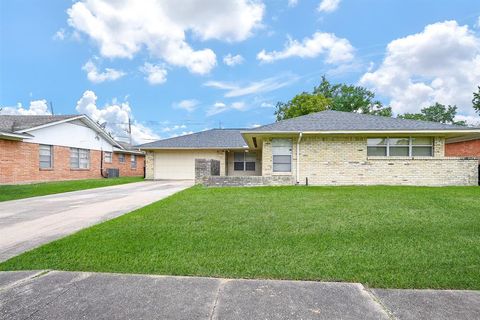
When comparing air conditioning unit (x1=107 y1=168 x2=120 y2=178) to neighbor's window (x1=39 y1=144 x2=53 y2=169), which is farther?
air conditioning unit (x1=107 y1=168 x2=120 y2=178)

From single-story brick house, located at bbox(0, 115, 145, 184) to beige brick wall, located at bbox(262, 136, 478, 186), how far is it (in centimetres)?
1566

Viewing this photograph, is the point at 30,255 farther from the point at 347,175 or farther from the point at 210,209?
the point at 347,175

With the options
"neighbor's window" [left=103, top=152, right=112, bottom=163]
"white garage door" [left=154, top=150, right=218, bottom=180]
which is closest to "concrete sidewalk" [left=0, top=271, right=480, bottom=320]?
"white garage door" [left=154, top=150, right=218, bottom=180]

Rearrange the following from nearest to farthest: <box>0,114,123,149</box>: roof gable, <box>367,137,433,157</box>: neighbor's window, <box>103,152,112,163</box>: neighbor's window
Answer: <box>367,137,433,157</box>: neighbor's window
<box>0,114,123,149</box>: roof gable
<box>103,152,112,163</box>: neighbor's window

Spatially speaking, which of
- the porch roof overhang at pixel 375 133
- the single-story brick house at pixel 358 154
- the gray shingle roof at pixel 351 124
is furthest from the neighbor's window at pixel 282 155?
the gray shingle roof at pixel 351 124

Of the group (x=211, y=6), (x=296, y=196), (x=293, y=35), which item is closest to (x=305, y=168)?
(x=296, y=196)

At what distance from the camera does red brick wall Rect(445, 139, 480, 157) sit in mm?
18594

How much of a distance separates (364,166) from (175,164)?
13.4 m

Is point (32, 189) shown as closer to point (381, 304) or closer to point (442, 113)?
point (381, 304)

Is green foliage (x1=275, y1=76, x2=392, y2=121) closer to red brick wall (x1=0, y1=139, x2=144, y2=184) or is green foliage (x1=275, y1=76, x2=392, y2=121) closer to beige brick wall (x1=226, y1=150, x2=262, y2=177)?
beige brick wall (x1=226, y1=150, x2=262, y2=177)

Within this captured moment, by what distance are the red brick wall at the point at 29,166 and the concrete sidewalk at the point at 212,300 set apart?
15.5 m

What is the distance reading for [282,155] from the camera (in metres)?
13.1

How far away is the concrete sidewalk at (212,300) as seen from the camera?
221 cm

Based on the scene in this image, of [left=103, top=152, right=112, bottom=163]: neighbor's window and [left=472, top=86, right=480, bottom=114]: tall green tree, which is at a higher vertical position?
[left=472, top=86, right=480, bottom=114]: tall green tree
